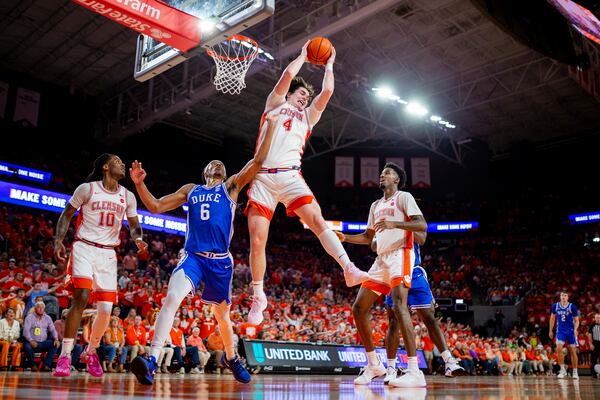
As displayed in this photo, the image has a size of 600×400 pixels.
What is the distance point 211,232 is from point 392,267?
2154mm

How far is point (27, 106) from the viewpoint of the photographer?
2241cm

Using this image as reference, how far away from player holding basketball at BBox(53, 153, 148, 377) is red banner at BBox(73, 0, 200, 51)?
3.78 metres

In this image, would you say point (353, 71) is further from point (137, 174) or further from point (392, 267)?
point (137, 174)

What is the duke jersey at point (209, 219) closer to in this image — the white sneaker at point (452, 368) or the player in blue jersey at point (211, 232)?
the player in blue jersey at point (211, 232)

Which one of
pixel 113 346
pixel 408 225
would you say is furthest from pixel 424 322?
pixel 113 346

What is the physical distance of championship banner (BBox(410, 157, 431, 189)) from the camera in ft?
98.0

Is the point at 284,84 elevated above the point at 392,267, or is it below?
above

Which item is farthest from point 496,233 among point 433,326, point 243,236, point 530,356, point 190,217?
point 190,217

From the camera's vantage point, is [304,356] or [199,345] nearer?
[199,345]

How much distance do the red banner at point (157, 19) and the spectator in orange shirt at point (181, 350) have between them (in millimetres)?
5667

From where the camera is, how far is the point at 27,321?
9672 millimetres

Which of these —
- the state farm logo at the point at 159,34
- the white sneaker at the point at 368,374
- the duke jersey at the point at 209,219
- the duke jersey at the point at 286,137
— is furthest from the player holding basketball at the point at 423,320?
the state farm logo at the point at 159,34

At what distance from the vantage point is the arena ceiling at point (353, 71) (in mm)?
18094

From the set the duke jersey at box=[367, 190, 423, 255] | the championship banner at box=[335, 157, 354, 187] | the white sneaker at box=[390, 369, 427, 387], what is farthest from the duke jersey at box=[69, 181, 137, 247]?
the championship banner at box=[335, 157, 354, 187]
